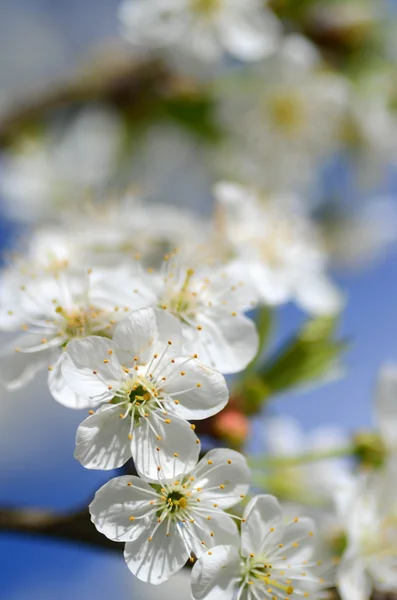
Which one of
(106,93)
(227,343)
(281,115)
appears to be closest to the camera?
(227,343)

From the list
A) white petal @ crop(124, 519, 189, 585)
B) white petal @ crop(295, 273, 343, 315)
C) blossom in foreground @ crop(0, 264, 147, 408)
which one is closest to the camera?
white petal @ crop(124, 519, 189, 585)

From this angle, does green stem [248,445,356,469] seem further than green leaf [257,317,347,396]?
No

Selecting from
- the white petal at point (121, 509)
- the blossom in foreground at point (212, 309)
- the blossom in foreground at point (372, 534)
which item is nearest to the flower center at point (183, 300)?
the blossom in foreground at point (212, 309)

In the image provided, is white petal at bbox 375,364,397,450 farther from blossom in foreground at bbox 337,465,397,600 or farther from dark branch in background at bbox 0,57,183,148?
dark branch in background at bbox 0,57,183,148

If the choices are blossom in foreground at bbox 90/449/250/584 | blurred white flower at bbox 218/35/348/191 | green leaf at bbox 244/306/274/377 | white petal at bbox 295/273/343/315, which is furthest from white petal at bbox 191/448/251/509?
blurred white flower at bbox 218/35/348/191

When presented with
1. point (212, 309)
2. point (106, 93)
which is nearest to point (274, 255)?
point (212, 309)

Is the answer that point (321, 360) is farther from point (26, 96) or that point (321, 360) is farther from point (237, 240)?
point (26, 96)

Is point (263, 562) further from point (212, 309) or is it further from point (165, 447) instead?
point (212, 309)
